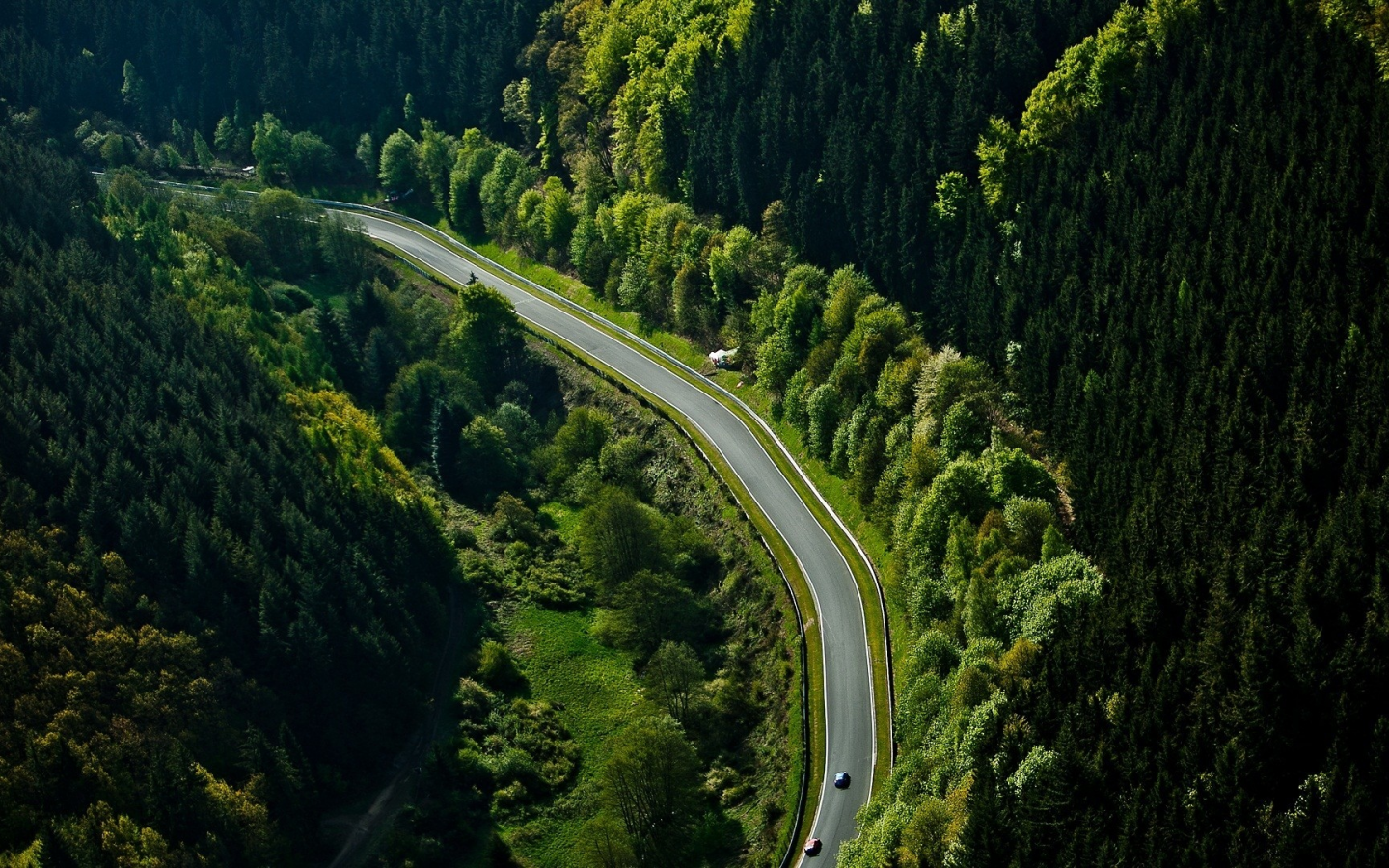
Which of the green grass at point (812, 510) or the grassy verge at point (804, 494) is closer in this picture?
the green grass at point (812, 510)

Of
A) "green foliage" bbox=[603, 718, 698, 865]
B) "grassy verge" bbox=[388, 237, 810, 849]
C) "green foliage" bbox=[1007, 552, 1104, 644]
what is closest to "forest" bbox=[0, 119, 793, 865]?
"green foliage" bbox=[603, 718, 698, 865]

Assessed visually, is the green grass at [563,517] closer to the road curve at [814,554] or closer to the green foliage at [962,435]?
the road curve at [814,554]

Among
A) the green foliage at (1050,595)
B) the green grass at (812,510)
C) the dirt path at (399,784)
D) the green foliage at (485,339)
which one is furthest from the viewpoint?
the green foliage at (485,339)

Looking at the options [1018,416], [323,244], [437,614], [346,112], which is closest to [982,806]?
[1018,416]

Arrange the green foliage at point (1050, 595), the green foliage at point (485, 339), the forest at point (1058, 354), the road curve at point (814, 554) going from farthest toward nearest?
the green foliage at point (485, 339), the road curve at point (814, 554), the green foliage at point (1050, 595), the forest at point (1058, 354)

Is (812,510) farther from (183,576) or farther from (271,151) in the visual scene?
(271,151)

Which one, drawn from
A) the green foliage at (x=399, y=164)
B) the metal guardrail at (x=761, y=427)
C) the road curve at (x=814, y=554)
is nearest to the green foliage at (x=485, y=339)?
the road curve at (x=814, y=554)
